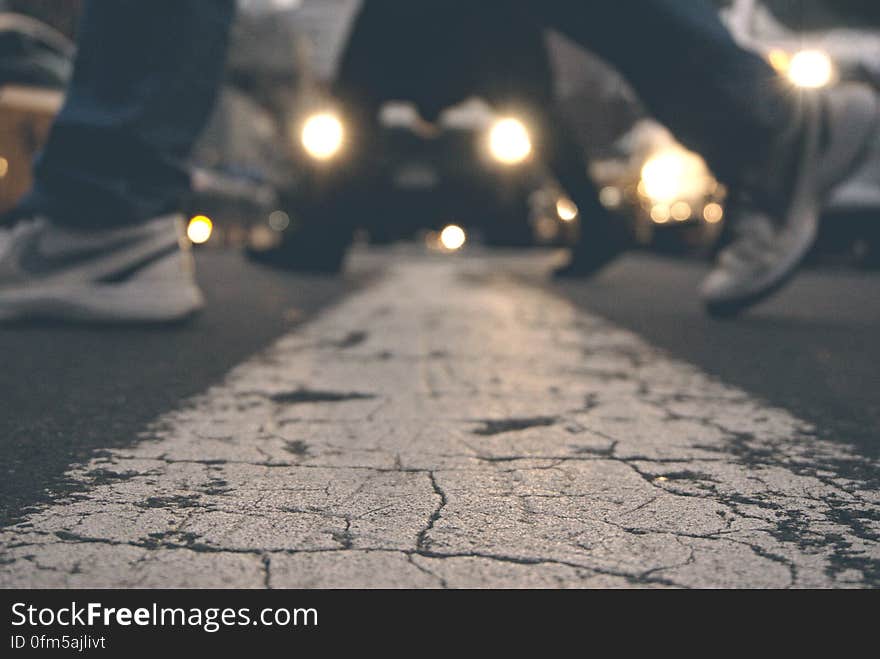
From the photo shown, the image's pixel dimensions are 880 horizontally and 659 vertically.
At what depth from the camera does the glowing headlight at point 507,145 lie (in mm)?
9242

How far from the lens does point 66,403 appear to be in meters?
1.99

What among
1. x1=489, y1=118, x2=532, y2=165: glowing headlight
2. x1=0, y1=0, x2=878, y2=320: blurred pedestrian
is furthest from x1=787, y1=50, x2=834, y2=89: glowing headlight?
x1=0, y1=0, x2=878, y2=320: blurred pedestrian

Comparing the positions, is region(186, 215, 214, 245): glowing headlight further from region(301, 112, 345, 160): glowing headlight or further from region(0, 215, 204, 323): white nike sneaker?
region(0, 215, 204, 323): white nike sneaker

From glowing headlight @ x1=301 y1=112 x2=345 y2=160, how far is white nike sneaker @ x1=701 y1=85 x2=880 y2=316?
248 centimetres

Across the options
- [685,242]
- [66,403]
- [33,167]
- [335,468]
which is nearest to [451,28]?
[33,167]

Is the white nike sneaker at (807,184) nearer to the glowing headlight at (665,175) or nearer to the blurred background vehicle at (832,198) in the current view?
A: the blurred background vehicle at (832,198)

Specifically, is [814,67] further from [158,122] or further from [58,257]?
[58,257]

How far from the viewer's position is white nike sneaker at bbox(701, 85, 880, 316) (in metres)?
3.37

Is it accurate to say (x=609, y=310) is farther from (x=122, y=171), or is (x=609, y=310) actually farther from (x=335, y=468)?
(x=335, y=468)

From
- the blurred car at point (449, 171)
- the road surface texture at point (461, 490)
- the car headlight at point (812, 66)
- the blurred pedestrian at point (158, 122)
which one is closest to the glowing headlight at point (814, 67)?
the car headlight at point (812, 66)

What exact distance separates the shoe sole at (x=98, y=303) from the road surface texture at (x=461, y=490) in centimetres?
62

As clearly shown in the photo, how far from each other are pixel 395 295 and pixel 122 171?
6.70 feet

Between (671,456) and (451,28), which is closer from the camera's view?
(671,456)
